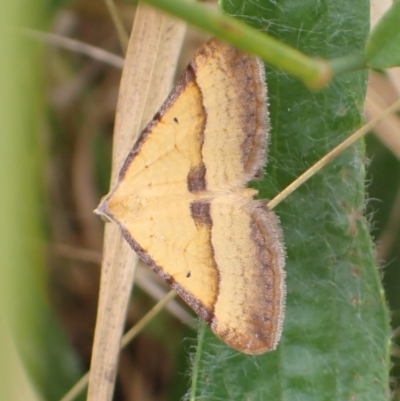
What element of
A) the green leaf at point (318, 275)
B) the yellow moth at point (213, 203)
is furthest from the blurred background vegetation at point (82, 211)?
the yellow moth at point (213, 203)

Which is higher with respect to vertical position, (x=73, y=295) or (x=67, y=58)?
(x=67, y=58)

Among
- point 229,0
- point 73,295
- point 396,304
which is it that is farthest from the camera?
point 73,295

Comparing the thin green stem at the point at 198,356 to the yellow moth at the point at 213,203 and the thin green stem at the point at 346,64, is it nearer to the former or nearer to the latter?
the yellow moth at the point at 213,203

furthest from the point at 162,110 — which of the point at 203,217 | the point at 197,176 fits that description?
the point at 203,217

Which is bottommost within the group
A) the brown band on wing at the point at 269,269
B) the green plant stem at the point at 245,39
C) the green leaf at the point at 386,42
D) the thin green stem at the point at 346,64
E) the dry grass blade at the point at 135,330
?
the dry grass blade at the point at 135,330

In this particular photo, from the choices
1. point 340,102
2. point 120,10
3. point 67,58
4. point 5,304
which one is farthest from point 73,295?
point 5,304

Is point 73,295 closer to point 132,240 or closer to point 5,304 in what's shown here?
point 132,240

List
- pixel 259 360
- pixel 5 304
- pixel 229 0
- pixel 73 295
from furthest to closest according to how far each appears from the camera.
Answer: pixel 73 295
pixel 259 360
pixel 229 0
pixel 5 304

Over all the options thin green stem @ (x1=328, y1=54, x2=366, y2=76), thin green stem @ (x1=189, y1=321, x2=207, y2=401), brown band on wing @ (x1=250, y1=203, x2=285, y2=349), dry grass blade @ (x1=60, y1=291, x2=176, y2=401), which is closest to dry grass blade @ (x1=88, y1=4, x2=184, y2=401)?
dry grass blade @ (x1=60, y1=291, x2=176, y2=401)
